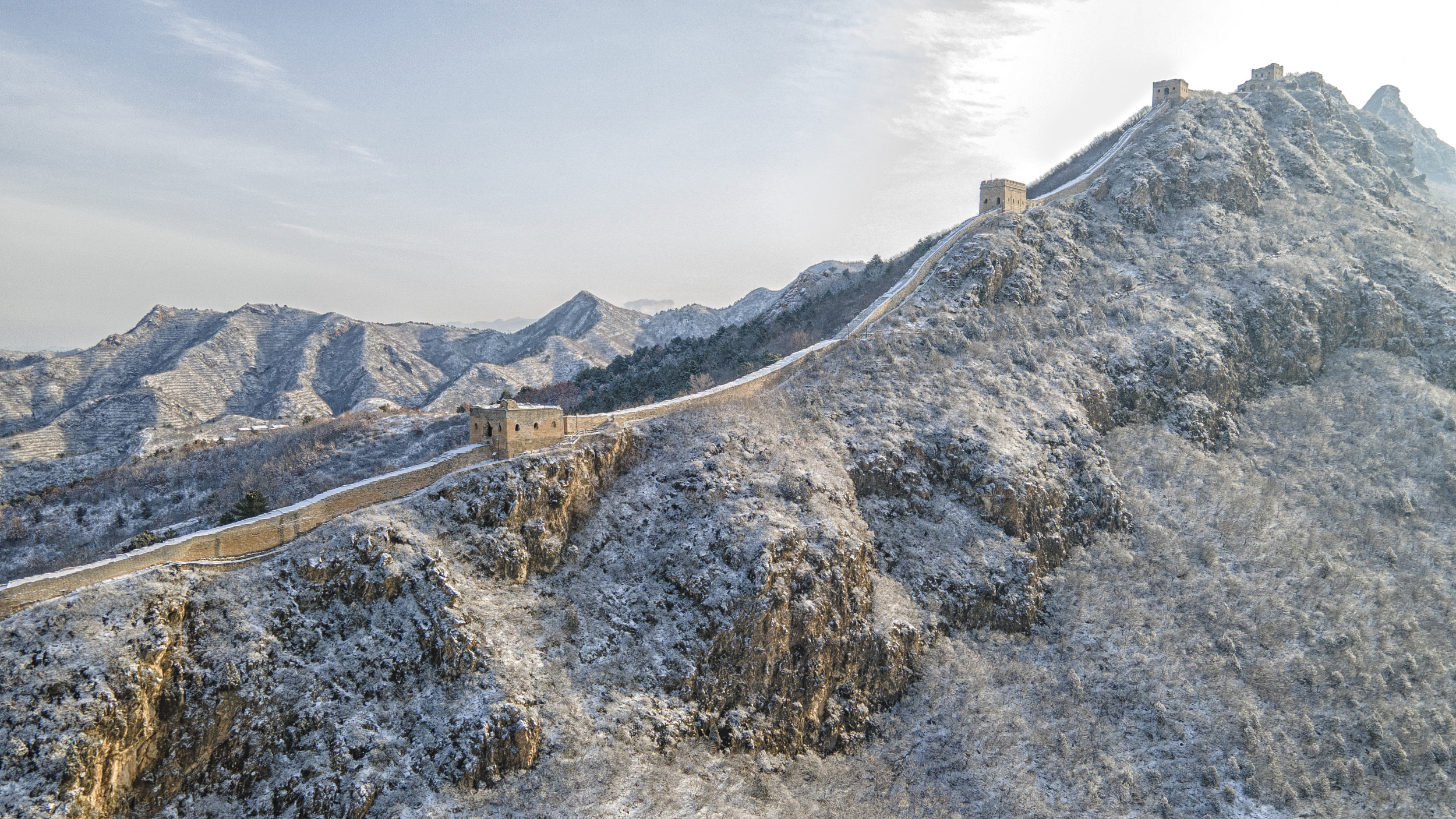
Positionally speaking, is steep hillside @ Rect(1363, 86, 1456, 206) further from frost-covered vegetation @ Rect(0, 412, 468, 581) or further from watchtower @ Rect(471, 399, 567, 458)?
frost-covered vegetation @ Rect(0, 412, 468, 581)

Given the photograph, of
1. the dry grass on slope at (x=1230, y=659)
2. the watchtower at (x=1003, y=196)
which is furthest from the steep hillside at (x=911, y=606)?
the watchtower at (x=1003, y=196)

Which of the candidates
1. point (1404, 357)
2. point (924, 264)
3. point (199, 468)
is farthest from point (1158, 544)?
point (199, 468)

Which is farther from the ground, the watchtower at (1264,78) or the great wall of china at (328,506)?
the watchtower at (1264,78)

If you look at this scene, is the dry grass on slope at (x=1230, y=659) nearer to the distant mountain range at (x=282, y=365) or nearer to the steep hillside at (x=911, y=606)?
the steep hillside at (x=911, y=606)

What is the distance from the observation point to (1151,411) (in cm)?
3966

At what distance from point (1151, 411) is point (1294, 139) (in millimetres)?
32651

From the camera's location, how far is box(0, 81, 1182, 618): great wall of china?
1898 centimetres

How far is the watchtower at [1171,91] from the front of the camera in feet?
183

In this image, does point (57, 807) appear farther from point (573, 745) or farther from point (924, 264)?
point (924, 264)

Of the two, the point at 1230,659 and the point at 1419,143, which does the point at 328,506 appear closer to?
the point at 1230,659

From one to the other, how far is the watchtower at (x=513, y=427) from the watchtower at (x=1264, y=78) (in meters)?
64.6

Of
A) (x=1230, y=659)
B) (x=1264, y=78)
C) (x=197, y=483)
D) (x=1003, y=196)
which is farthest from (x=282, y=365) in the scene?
(x=1264, y=78)

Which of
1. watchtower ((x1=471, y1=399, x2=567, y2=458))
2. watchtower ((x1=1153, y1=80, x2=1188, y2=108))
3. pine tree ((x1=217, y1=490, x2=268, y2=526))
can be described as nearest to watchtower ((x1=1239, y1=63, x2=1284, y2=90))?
watchtower ((x1=1153, y1=80, x2=1188, y2=108))

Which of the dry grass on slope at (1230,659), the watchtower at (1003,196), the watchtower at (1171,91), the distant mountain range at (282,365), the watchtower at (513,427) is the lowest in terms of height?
the dry grass on slope at (1230,659)
